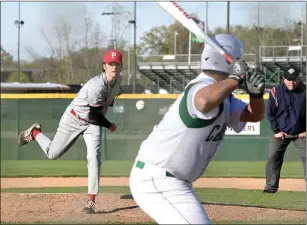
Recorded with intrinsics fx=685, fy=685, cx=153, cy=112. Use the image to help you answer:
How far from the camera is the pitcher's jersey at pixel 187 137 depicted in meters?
4.20

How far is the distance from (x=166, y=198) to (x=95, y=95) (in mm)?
3906

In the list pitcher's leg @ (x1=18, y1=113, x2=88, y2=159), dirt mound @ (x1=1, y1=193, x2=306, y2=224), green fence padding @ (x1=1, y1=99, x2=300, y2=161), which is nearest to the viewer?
dirt mound @ (x1=1, y1=193, x2=306, y2=224)

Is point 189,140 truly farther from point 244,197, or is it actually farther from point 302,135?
point 244,197

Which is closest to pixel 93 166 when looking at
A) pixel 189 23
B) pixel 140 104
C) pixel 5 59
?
pixel 189 23

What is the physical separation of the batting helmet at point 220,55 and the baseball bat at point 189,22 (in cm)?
5

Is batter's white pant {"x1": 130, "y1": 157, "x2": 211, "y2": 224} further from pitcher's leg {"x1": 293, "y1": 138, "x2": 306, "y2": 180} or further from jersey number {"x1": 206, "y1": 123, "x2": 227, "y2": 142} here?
pitcher's leg {"x1": 293, "y1": 138, "x2": 306, "y2": 180}

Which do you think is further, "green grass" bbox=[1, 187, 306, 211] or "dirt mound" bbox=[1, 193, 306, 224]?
"green grass" bbox=[1, 187, 306, 211]

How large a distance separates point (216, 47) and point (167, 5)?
0.75 metres

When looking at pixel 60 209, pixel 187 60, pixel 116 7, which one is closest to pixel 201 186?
Answer: pixel 60 209

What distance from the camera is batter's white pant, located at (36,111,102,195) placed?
323 inches

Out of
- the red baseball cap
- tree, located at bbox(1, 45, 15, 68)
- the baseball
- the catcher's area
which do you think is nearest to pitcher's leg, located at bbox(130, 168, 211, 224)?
the catcher's area

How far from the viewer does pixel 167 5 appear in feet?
16.1

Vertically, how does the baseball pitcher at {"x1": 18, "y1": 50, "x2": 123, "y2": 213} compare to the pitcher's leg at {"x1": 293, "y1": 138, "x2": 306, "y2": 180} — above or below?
above

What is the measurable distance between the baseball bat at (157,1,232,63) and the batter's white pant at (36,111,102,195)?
140 inches
